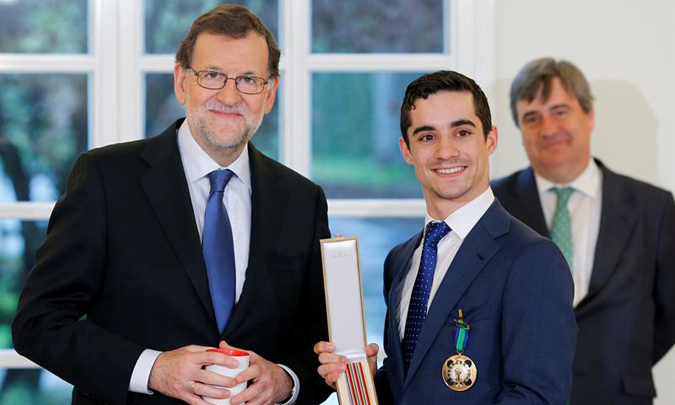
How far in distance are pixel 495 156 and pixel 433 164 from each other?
141 centimetres

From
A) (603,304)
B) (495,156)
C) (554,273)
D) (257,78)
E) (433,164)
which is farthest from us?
(495,156)

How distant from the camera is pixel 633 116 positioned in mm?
3383

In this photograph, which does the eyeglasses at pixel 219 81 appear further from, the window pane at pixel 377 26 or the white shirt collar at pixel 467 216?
the window pane at pixel 377 26

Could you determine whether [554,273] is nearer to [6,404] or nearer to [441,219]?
[441,219]

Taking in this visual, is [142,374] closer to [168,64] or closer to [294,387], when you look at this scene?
[294,387]

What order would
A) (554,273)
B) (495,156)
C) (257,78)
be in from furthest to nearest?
(495,156) → (257,78) → (554,273)

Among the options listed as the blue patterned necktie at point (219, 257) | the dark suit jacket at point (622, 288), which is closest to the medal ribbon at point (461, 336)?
the blue patterned necktie at point (219, 257)

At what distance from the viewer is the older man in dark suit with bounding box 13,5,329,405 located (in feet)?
6.64

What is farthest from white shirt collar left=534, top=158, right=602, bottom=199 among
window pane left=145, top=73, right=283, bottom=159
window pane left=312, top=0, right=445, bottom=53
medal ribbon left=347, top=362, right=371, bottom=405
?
medal ribbon left=347, top=362, right=371, bottom=405

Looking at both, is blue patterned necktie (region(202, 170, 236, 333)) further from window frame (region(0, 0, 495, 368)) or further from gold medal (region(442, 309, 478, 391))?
window frame (region(0, 0, 495, 368))

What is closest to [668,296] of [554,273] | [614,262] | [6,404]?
[614,262]

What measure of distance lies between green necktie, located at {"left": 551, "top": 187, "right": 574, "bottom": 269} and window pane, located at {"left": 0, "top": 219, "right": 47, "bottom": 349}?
A: 183 centimetres

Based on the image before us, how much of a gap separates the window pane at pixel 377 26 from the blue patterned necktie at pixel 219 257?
1434 millimetres

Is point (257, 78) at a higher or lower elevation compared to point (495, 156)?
higher
